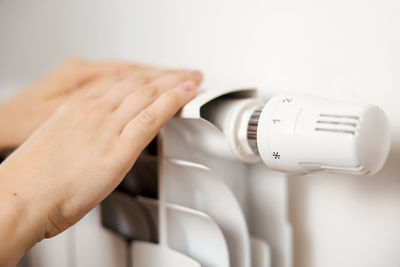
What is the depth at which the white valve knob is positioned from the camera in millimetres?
317

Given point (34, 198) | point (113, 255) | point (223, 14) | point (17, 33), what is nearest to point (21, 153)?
point (34, 198)

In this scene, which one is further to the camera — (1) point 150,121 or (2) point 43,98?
(2) point 43,98

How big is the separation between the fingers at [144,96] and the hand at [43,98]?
0.11 meters

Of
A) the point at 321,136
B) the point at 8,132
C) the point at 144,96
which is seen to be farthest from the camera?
the point at 8,132

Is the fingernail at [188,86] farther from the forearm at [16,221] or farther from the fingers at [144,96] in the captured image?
the forearm at [16,221]

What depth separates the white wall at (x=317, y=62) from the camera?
410 mm

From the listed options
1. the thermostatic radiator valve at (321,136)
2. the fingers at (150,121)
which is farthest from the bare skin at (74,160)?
the thermostatic radiator valve at (321,136)

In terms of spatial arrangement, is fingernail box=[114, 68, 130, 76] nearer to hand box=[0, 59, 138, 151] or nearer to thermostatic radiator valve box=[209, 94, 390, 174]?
hand box=[0, 59, 138, 151]

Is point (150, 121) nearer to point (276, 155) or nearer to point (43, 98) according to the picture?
point (276, 155)

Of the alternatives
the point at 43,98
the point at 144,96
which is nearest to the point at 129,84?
the point at 144,96

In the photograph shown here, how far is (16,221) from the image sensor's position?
372mm

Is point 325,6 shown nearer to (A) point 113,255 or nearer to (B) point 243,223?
(B) point 243,223

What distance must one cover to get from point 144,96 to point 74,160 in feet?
0.29

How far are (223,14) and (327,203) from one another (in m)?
0.24
